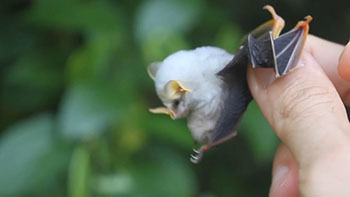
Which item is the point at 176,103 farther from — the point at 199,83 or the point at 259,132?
the point at 259,132

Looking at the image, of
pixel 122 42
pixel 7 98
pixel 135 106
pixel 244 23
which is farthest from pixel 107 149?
pixel 244 23

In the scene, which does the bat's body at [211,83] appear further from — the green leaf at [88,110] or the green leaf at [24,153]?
the green leaf at [24,153]

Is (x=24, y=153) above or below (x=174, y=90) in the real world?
below

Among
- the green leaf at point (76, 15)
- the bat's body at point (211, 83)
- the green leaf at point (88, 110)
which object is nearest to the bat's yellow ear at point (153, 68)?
the bat's body at point (211, 83)

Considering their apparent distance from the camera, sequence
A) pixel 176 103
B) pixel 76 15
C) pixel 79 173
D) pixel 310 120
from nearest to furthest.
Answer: pixel 310 120
pixel 176 103
pixel 79 173
pixel 76 15

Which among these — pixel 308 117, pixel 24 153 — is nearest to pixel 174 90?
pixel 308 117

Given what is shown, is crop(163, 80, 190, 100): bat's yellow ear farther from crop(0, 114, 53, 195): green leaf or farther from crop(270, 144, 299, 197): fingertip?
crop(0, 114, 53, 195): green leaf

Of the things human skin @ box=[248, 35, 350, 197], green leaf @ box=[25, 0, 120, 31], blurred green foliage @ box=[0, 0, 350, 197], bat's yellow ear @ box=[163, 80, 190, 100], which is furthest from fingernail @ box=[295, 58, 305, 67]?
green leaf @ box=[25, 0, 120, 31]

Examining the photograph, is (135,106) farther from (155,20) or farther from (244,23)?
(244,23)
